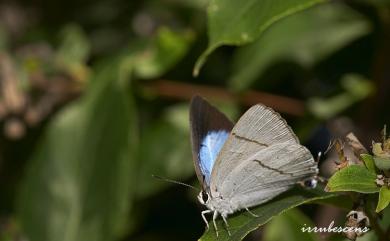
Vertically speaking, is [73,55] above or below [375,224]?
below

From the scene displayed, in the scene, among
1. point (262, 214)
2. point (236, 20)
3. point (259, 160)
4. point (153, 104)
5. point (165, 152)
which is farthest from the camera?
point (153, 104)

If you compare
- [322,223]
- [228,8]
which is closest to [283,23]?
[322,223]

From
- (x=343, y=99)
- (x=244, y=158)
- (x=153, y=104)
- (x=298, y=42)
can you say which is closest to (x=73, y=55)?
(x=153, y=104)

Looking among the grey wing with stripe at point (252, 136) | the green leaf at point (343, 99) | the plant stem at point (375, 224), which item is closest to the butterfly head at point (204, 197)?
the grey wing with stripe at point (252, 136)

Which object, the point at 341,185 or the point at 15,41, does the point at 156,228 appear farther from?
the point at 341,185

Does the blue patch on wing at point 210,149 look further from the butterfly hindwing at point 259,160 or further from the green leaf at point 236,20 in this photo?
the green leaf at point 236,20

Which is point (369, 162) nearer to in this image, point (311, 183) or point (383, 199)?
point (383, 199)

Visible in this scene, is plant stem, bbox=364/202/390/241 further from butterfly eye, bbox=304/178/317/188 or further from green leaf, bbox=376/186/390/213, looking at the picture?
butterfly eye, bbox=304/178/317/188
